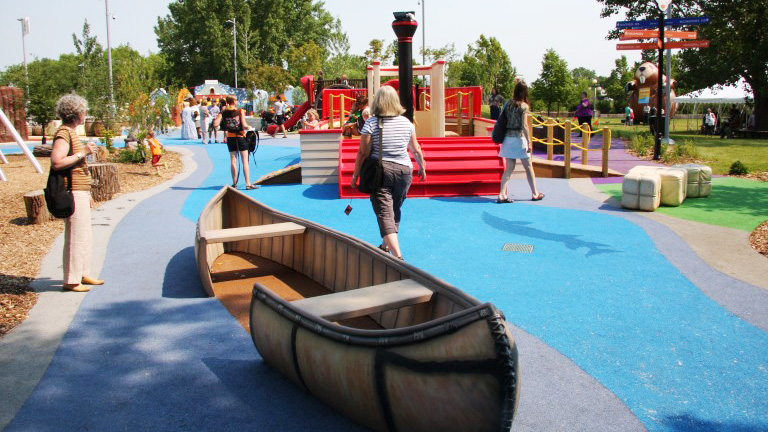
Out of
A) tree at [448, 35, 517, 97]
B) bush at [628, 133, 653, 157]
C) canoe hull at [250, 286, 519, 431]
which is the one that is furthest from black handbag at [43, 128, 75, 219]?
tree at [448, 35, 517, 97]

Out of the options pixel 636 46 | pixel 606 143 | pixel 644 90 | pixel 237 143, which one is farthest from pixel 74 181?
pixel 644 90

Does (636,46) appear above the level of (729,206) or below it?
above

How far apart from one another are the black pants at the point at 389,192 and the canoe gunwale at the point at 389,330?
2624 mm

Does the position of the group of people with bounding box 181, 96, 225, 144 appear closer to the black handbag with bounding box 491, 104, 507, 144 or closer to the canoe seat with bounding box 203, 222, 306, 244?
the black handbag with bounding box 491, 104, 507, 144

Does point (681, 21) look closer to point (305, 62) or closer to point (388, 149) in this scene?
point (388, 149)

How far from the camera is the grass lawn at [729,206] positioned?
923cm

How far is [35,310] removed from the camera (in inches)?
225

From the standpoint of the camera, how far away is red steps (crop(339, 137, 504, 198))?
11.7 m

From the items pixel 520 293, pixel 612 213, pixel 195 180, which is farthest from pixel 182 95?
pixel 520 293

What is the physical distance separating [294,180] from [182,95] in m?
29.6

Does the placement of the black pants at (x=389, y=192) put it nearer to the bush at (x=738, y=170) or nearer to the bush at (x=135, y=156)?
the bush at (x=738, y=170)

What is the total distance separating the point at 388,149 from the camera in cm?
646

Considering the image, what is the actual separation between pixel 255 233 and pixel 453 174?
20.5 ft

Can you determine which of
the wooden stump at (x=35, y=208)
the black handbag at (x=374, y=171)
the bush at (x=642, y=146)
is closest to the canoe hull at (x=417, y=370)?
the black handbag at (x=374, y=171)
